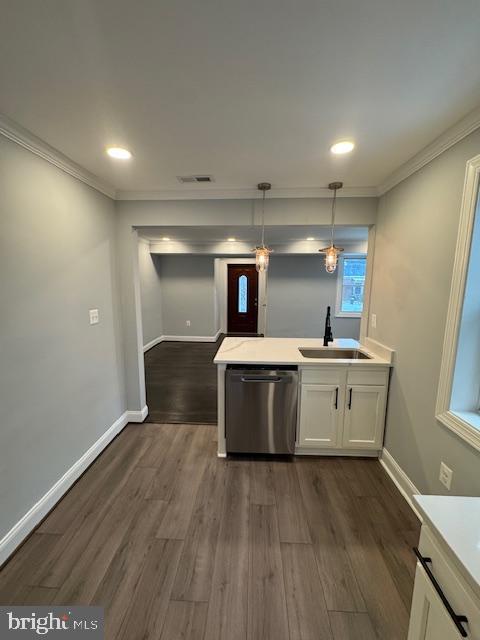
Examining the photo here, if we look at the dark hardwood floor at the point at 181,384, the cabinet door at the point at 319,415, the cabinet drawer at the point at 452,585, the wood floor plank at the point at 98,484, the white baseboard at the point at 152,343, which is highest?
the cabinet drawer at the point at 452,585

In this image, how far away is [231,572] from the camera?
142 centimetres

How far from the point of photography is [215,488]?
203cm

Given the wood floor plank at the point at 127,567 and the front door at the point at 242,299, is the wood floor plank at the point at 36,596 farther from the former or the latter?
the front door at the point at 242,299

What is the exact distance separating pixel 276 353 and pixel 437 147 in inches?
74.1

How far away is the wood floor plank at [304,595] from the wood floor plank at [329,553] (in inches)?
1.6

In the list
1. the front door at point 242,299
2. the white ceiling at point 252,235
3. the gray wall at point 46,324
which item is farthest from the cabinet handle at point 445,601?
the front door at point 242,299

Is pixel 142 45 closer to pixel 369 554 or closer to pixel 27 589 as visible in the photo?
pixel 27 589

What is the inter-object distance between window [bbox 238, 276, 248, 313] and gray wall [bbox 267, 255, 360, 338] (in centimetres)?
144

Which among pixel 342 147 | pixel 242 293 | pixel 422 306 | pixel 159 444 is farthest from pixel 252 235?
pixel 159 444

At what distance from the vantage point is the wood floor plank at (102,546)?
1.33 m

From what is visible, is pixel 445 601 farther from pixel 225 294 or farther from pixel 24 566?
pixel 225 294

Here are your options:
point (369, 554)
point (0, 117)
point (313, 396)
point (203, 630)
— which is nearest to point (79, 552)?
point (203, 630)

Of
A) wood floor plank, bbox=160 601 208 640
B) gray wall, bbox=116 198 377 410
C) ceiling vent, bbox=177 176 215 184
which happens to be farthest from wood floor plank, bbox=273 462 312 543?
ceiling vent, bbox=177 176 215 184

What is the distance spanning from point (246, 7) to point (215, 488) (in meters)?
2.62
